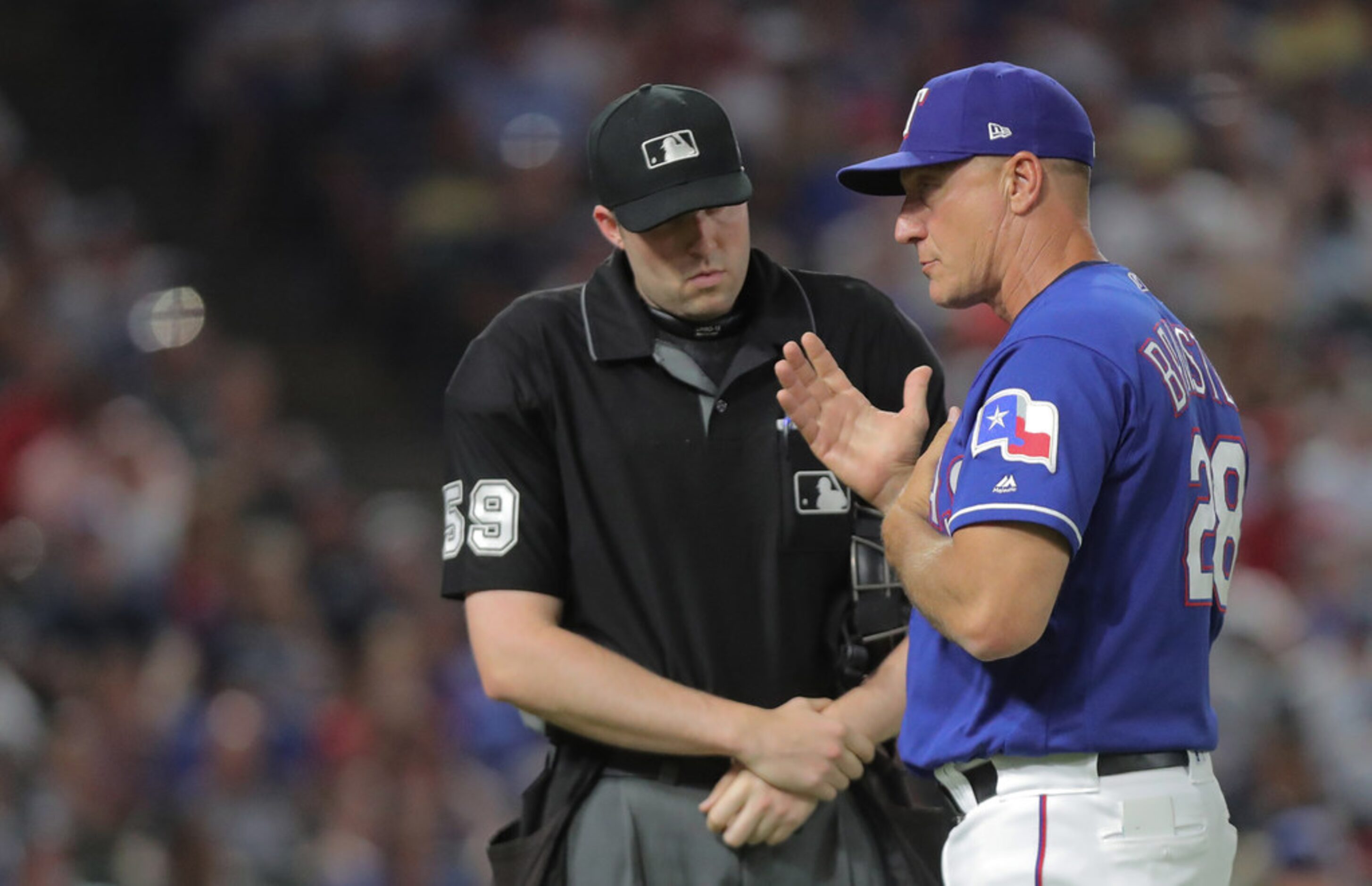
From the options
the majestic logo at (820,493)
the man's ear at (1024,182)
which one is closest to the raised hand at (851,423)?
the majestic logo at (820,493)

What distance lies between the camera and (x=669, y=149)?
3.21m

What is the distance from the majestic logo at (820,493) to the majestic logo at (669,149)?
0.60 metres

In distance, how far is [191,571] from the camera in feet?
24.1

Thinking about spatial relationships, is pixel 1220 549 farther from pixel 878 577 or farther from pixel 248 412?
pixel 248 412

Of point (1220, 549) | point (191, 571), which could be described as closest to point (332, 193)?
point (191, 571)

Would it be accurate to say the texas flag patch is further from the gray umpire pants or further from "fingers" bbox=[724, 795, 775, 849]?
the gray umpire pants

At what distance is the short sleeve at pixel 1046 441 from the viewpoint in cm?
256

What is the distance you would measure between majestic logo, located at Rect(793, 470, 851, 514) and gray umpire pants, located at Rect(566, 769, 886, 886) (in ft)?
1.73

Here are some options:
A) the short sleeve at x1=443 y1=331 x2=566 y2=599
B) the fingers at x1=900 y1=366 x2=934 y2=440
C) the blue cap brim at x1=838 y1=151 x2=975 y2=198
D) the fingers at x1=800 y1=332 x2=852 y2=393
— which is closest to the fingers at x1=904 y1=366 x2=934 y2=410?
the fingers at x1=900 y1=366 x2=934 y2=440

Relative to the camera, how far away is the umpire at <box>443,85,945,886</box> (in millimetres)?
3154

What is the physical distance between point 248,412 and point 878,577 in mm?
5297

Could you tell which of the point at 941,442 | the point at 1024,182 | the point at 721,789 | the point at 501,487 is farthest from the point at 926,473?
the point at 501,487

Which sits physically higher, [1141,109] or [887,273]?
[1141,109]

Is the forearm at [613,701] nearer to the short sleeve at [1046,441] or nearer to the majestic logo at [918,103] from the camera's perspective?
the short sleeve at [1046,441]
